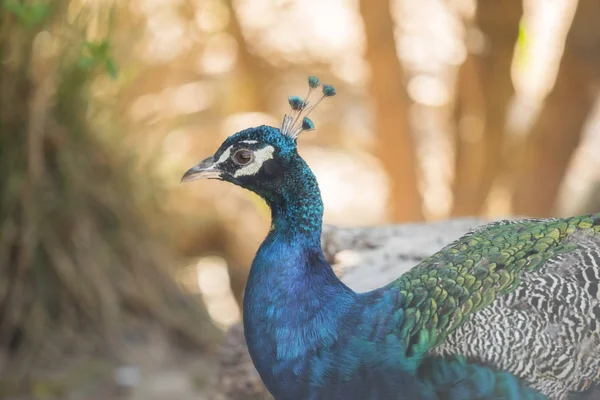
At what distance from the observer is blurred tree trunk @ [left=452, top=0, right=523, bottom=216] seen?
145 inches

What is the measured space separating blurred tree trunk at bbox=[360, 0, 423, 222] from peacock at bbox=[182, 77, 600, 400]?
226 cm

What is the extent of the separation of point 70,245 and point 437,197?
213 centimetres

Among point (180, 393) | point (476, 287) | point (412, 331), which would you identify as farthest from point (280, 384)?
point (180, 393)

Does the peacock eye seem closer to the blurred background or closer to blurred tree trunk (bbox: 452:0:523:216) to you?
the blurred background

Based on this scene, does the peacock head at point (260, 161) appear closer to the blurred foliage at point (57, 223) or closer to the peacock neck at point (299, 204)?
the peacock neck at point (299, 204)

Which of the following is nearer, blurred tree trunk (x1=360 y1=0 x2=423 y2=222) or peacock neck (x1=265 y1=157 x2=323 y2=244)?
peacock neck (x1=265 y1=157 x2=323 y2=244)

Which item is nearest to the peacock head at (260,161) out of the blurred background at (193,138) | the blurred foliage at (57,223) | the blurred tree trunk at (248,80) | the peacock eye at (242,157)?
the peacock eye at (242,157)

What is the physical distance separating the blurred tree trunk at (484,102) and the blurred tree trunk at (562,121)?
17 centimetres

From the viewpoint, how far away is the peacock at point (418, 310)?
4.75 feet

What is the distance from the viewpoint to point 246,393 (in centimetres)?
226

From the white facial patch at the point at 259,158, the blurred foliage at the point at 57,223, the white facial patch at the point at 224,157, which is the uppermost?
the blurred foliage at the point at 57,223

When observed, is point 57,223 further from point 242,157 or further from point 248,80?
point 242,157

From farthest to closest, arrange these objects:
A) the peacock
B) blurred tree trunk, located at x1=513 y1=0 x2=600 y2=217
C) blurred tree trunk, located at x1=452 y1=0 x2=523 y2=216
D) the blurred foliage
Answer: blurred tree trunk, located at x1=452 y1=0 x2=523 y2=216 < blurred tree trunk, located at x1=513 y1=0 x2=600 y2=217 < the blurred foliage < the peacock

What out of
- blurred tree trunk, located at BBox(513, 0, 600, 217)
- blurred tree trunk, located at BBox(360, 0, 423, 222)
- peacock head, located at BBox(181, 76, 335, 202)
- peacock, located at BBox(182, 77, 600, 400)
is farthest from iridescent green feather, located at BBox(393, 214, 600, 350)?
blurred tree trunk, located at BBox(360, 0, 423, 222)
